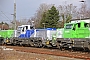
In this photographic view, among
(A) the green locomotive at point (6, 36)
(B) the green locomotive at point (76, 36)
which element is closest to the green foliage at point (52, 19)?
(A) the green locomotive at point (6, 36)

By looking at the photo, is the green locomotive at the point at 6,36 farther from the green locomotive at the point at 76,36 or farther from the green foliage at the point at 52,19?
the green foliage at the point at 52,19

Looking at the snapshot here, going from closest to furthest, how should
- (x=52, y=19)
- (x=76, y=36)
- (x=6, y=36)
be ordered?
(x=76, y=36) → (x=6, y=36) → (x=52, y=19)

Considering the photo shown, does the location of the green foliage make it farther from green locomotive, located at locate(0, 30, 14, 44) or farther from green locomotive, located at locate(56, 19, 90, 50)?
green locomotive, located at locate(56, 19, 90, 50)

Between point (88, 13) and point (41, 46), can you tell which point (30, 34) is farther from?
point (88, 13)

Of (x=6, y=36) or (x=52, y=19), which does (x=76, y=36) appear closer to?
(x=6, y=36)

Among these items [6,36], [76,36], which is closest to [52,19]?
[6,36]

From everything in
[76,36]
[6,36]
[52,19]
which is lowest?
[76,36]

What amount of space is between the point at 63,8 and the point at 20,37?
4005 centimetres

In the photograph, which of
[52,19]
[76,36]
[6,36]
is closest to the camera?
[76,36]

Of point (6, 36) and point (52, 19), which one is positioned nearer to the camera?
point (6, 36)

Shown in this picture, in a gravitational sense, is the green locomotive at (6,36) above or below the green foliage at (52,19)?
below

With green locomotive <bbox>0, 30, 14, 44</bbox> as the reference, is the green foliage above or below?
above

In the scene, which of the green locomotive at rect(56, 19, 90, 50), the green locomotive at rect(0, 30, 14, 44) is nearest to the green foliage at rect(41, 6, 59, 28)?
the green locomotive at rect(0, 30, 14, 44)

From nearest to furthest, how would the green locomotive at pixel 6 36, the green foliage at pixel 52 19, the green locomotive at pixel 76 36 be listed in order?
the green locomotive at pixel 76 36 < the green locomotive at pixel 6 36 < the green foliage at pixel 52 19
